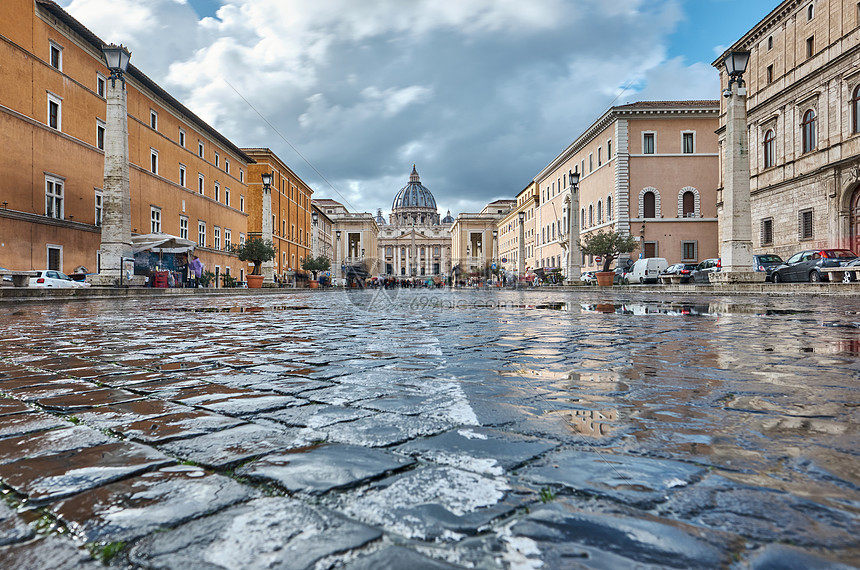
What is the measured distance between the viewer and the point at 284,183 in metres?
51.0

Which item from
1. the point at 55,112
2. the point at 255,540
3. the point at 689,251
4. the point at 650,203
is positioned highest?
the point at 55,112

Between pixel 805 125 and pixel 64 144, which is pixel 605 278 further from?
pixel 64 144

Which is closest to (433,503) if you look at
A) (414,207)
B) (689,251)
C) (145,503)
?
(145,503)

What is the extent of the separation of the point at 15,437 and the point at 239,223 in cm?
4298

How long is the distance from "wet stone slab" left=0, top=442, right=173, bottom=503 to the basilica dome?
6181 inches

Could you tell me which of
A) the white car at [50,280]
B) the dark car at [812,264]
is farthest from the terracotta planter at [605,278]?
the white car at [50,280]

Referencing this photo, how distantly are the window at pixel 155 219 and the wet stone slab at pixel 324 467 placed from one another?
1173 inches

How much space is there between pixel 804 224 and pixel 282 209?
40786 millimetres

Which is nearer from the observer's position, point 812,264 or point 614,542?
point 614,542

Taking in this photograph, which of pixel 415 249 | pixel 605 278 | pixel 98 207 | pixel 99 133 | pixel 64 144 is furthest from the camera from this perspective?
pixel 415 249

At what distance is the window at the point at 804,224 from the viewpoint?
81.4 ft

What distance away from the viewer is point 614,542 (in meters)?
1.08

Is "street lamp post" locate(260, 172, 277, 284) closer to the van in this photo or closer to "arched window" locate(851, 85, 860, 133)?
the van

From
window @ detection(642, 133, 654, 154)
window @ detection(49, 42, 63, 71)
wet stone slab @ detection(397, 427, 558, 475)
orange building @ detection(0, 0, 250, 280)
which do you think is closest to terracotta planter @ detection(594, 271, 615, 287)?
window @ detection(642, 133, 654, 154)
